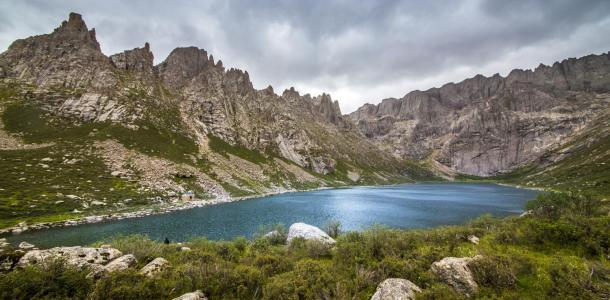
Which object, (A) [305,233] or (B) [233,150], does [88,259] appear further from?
(B) [233,150]

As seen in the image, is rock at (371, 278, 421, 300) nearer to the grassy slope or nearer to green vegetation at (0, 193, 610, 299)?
green vegetation at (0, 193, 610, 299)

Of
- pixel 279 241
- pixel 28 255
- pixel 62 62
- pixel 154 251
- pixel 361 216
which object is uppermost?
pixel 62 62

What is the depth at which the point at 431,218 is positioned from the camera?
6825cm

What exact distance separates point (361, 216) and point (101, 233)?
5741 cm

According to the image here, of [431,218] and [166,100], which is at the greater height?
[166,100]

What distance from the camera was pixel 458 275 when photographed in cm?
1409

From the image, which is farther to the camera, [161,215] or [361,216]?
[361,216]

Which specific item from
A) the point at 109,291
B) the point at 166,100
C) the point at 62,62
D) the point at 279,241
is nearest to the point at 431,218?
the point at 279,241

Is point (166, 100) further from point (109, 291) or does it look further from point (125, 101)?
point (109, 291)

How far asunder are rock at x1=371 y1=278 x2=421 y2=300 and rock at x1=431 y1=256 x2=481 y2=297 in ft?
7.91

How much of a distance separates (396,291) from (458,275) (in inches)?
161

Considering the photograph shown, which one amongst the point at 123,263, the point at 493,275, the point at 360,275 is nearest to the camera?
the point at 493,275

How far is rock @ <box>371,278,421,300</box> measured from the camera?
1241 centimetres

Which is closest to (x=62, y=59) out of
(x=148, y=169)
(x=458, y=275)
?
(x=148, y=169)
